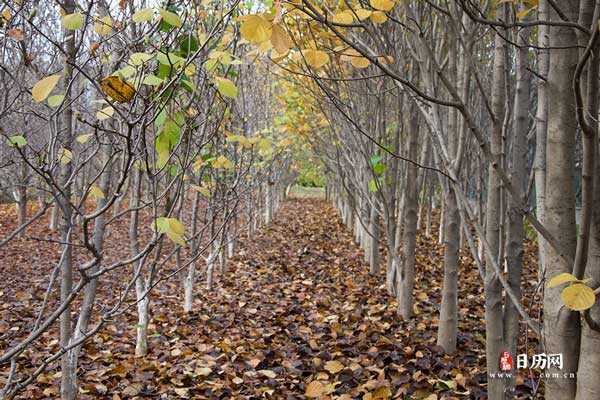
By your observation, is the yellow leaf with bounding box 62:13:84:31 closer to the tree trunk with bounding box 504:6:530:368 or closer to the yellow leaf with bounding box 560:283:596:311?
the yellow leaf with bounding box 560:283:596:311

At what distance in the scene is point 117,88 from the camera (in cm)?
124

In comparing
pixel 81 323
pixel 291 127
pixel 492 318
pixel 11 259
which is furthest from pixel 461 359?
pixel 11 259

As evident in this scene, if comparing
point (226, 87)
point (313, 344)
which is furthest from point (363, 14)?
point (313, 344)

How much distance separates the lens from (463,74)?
2.98 m

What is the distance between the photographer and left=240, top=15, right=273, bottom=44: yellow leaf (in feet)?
4.15

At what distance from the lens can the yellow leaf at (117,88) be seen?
48.5 inches

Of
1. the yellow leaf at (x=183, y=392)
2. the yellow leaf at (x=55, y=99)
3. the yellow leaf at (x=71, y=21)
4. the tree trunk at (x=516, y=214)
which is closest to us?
the yellow leaf at (x=71, y=21)

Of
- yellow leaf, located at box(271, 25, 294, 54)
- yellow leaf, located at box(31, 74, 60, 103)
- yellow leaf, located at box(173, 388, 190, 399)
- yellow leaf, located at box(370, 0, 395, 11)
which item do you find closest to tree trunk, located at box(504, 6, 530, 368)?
yellow leaf, located at box(370, 0, 395, 11)

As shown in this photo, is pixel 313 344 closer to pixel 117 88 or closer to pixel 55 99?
pixel 55 99

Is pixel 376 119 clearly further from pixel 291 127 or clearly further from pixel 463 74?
pixel 463 74

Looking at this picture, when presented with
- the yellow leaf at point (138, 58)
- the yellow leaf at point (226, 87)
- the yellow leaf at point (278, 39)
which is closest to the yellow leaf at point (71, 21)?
the yellow leaf at point (138, 58)

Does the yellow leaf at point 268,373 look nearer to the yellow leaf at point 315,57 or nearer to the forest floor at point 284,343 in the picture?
the forest floor at point 284,343

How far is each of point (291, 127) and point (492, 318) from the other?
464 cm

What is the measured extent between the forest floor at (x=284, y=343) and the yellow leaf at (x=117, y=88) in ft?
3.52
